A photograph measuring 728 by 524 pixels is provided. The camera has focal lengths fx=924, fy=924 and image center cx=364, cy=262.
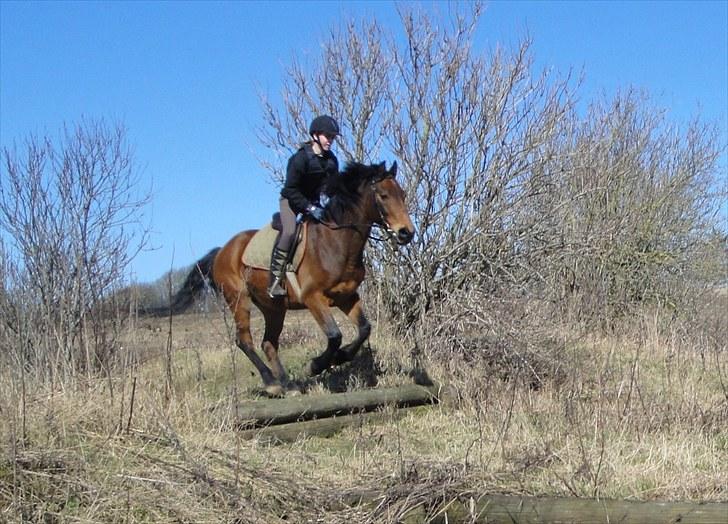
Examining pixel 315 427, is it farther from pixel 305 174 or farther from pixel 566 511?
pixel 566 511

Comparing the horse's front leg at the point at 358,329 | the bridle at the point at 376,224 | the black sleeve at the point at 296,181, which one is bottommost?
the horse's front leg at the point at 358,329

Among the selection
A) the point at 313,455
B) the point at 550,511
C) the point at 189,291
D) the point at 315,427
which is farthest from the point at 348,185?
the point at 550,511

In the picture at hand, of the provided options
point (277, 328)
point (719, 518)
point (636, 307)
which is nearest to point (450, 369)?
point (277, 328)

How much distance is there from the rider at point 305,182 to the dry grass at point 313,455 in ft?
6.55

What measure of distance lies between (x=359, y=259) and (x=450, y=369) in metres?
1.68

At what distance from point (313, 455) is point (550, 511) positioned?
2.39 m

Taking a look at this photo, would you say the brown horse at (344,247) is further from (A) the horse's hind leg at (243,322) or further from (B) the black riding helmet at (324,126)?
(A) the horse's hind leg at (243,322)

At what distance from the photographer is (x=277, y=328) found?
1125 cm

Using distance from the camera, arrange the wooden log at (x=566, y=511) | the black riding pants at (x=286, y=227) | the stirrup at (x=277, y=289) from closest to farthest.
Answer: the wooden log at (x=566, y=511)
the black riding pants at (x=286, y=227)
the stirrup at (x=277, y=289)

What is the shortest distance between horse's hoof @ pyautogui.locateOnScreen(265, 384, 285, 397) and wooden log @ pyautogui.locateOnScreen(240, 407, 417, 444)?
1423 mm

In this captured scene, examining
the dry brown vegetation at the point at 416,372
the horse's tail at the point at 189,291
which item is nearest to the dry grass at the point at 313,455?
the dry brown vegetation at the point at 416,372

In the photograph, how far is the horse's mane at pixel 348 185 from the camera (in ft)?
32.3

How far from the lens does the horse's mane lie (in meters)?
9.86

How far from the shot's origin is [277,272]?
1031 cm
